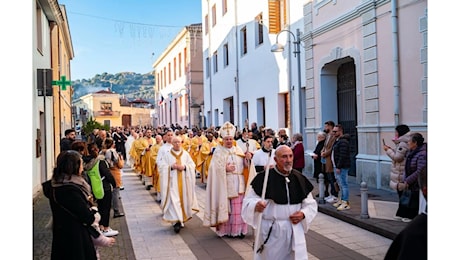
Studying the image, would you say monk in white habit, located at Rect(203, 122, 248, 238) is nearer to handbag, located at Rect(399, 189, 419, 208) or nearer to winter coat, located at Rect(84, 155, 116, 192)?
winter coat, located at Rect(84, 155, 116, 192)

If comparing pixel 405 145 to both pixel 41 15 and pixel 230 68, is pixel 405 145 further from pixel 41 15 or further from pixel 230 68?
pixel 230 68

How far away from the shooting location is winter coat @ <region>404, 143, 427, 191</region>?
6832mm

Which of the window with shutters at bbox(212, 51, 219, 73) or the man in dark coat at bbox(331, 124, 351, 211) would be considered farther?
the window with shutters at bbox(212, 51, 219, 73)

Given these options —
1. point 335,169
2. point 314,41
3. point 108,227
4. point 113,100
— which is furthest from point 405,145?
point 113,100

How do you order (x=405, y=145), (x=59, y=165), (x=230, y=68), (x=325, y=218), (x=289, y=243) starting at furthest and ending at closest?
(x=230, y=68) < (x=325, y=218) < (x=405, y=145) < (x=289, y=243) < (x=59, y=165)

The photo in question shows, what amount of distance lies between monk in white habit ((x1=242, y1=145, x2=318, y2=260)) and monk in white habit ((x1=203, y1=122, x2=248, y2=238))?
287 cm

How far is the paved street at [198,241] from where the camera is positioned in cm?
649

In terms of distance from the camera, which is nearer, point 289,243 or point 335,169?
point 289,243

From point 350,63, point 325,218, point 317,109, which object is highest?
point 350,63

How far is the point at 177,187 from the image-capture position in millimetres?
8227

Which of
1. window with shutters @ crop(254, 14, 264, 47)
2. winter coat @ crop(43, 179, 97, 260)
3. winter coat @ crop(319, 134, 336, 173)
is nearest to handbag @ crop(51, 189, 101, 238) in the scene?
winter coat @ crop(43, 179, 97, 260)

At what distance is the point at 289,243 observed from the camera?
15.0ft

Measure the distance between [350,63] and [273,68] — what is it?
478 cm

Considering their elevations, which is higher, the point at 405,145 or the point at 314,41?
the point at 314,41
